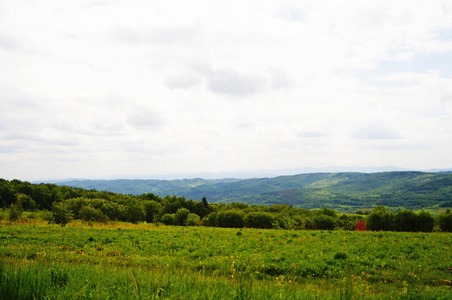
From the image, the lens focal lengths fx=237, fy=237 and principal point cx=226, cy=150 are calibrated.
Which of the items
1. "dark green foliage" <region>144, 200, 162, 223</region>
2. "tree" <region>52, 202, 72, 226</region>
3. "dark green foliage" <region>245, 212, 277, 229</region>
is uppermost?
"tree" <region>52, 202, 72, 226</region>

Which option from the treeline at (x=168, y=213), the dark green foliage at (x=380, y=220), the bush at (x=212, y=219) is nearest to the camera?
the treeline at (x=168, y=213)

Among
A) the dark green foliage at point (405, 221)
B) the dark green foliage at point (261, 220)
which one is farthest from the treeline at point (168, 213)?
the dark green foliage at point (405, 221)

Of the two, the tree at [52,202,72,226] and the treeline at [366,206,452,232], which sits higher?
the tree at [52,202,72,226]

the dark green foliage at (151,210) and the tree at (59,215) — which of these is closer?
the tree at (59,215)

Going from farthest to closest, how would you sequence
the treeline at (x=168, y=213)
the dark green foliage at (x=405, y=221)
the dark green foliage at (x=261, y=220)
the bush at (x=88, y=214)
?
the dark green foliage at (x=261, y=220)
the bush at (x=88, y=214)
the treeline at (x=168, y=213)
the dark green foliage at (x=405, y=221)

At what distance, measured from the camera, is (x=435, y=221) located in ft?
194

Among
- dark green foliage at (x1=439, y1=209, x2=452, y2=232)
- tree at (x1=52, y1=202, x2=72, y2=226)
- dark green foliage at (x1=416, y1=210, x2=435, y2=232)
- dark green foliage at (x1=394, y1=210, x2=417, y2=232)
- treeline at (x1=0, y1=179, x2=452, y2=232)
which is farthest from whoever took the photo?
treeline at (x1=0, y1=179, x2=452, y2=232)

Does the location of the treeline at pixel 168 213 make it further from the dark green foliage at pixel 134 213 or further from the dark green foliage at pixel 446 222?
the dark green foliage at pixel 446 222

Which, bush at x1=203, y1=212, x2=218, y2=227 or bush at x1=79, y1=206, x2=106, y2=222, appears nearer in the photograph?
bush at x1=79, y1=206, x2=106, y2=222

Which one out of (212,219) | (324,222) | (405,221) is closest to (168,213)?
(212,219)

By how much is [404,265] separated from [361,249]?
5.65 meters

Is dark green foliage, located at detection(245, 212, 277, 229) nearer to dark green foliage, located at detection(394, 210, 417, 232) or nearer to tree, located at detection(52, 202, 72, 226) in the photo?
dark green foliage, located at detection(394, 210, 417, 232)

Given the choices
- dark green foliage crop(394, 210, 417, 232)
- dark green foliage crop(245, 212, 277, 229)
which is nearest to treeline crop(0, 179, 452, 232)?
dark green foliage crop(245, 212, 277, 229)

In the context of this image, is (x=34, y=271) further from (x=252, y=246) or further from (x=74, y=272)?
(x=252, y=246)
